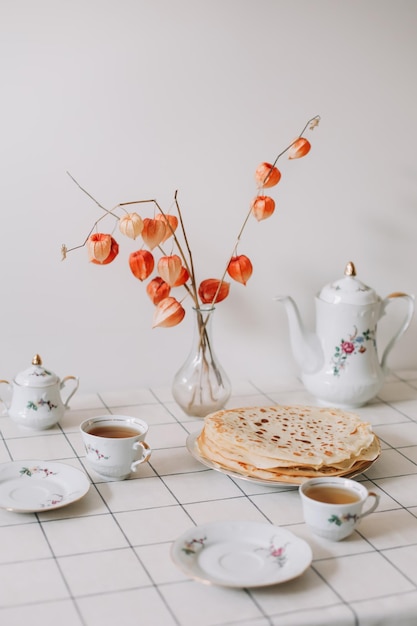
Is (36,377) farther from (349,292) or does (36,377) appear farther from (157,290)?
(349,292)

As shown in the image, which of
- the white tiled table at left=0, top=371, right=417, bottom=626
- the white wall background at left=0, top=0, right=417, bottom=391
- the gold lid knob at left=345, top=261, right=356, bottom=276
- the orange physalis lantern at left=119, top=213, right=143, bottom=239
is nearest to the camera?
the white tiled table at left=0, top=371, right=417, bottom=626

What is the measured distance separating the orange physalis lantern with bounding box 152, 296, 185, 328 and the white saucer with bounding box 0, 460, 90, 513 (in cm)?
37

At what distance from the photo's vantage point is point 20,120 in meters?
1.59

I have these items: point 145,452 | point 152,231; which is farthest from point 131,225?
point 145,452

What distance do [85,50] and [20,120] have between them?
18 cm

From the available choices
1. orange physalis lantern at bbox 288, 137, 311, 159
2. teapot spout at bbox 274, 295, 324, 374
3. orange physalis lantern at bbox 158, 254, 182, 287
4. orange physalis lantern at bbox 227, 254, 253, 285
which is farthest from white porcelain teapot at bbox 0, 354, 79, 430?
orange physalis lantern at bbox 288, 137, 311, 159

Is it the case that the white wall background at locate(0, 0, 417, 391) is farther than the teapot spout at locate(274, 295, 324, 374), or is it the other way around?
the teapot spout at locate(274, 295, 324, 374)

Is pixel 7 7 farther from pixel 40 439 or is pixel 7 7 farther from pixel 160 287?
pixel 40 439

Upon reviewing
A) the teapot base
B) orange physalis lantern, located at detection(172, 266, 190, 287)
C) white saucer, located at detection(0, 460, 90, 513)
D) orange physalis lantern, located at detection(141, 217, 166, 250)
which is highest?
orange physalis lantern, located at detection(141, 217, 166, 250)

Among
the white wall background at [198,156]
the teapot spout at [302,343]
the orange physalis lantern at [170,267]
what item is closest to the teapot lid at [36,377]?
the white wall background at [198,156]

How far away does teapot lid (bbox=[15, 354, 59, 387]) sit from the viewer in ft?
5.05

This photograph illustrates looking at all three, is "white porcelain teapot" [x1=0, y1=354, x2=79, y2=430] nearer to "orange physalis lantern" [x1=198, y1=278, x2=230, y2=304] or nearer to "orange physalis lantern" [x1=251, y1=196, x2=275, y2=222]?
"orange physalis lantern" [x1=198, y1=278, x2=230, y2=304]

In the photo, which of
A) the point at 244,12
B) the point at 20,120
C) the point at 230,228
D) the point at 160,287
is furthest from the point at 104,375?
the point at 244,12

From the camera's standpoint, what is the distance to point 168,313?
5.24 feet
